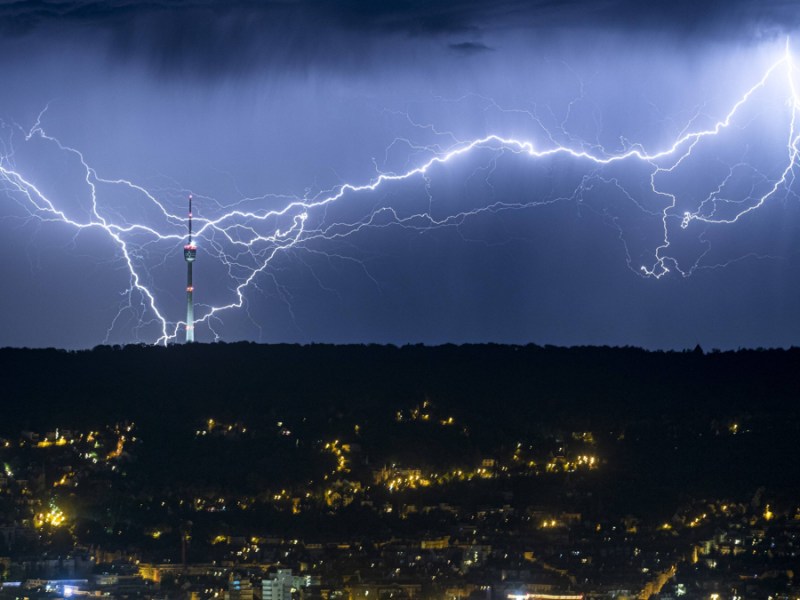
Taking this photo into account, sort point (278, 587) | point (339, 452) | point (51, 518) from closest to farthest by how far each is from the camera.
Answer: point (278, 587)
point (51, 518)
point (339, 452)

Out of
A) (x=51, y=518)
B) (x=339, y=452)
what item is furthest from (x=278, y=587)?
(x=339, y=452)

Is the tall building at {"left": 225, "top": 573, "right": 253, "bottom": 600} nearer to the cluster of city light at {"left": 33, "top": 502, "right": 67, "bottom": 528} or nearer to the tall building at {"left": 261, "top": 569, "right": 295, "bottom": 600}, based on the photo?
the tall building at {"left": 261, "top": 569, "right": 295, "bottom": 600}

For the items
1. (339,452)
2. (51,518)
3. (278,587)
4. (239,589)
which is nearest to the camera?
(278,587)

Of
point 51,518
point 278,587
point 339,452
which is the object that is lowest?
point 278,587

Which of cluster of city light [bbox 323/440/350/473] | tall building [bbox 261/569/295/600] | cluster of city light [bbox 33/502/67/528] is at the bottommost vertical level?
tall building [bbox 261/569/295/600]

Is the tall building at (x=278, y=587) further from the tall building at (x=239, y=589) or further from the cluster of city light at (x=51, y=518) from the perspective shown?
the cluster of city light at (x=51, y=518)

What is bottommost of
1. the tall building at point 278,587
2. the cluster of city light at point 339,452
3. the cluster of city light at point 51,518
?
the tall building at point 278,587

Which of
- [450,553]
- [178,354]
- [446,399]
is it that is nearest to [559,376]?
[446,399]

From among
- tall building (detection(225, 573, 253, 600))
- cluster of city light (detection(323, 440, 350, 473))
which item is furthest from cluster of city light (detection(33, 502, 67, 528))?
cluster of city light (detection(323, 440, 350, 473))

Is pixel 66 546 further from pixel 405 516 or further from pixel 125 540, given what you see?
pixel 405 516

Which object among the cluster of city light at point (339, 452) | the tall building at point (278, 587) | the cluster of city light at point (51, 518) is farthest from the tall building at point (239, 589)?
the cluster of city light at point (339, 452)

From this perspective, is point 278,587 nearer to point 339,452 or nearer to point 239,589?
point 239,589
